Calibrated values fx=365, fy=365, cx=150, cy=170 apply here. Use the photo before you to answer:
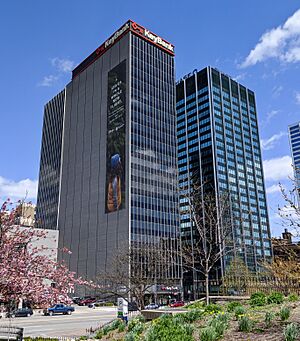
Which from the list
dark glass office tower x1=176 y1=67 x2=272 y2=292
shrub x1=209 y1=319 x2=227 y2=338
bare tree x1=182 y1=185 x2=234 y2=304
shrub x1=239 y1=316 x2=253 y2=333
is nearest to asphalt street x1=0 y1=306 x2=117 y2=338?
bare tree x1=182 y1=185 x2=234 y2=304

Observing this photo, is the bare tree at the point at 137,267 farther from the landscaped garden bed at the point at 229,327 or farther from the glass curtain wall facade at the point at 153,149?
the landscaped garden bed at the point at 229,327

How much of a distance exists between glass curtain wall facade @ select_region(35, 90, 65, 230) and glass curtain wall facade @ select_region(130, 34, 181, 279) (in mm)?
42114

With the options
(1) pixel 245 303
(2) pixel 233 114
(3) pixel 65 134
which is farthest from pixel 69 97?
(1) pixel 245 303

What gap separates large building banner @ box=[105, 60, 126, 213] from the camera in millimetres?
97750

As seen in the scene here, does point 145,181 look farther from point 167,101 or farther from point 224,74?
point 224,74

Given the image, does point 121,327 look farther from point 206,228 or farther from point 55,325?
point 206,228

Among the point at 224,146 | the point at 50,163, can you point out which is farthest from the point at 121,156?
the point at 224,146

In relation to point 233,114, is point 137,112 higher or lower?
lower

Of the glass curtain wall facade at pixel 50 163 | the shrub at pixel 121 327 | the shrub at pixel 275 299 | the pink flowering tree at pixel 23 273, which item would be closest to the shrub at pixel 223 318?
the shrub at pixel 275 299

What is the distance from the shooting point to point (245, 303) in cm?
1881

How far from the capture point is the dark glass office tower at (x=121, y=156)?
9588 cm

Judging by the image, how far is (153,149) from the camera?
4097 inches

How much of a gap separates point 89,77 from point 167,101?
30.0m

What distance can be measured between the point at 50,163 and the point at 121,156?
50.0 m
